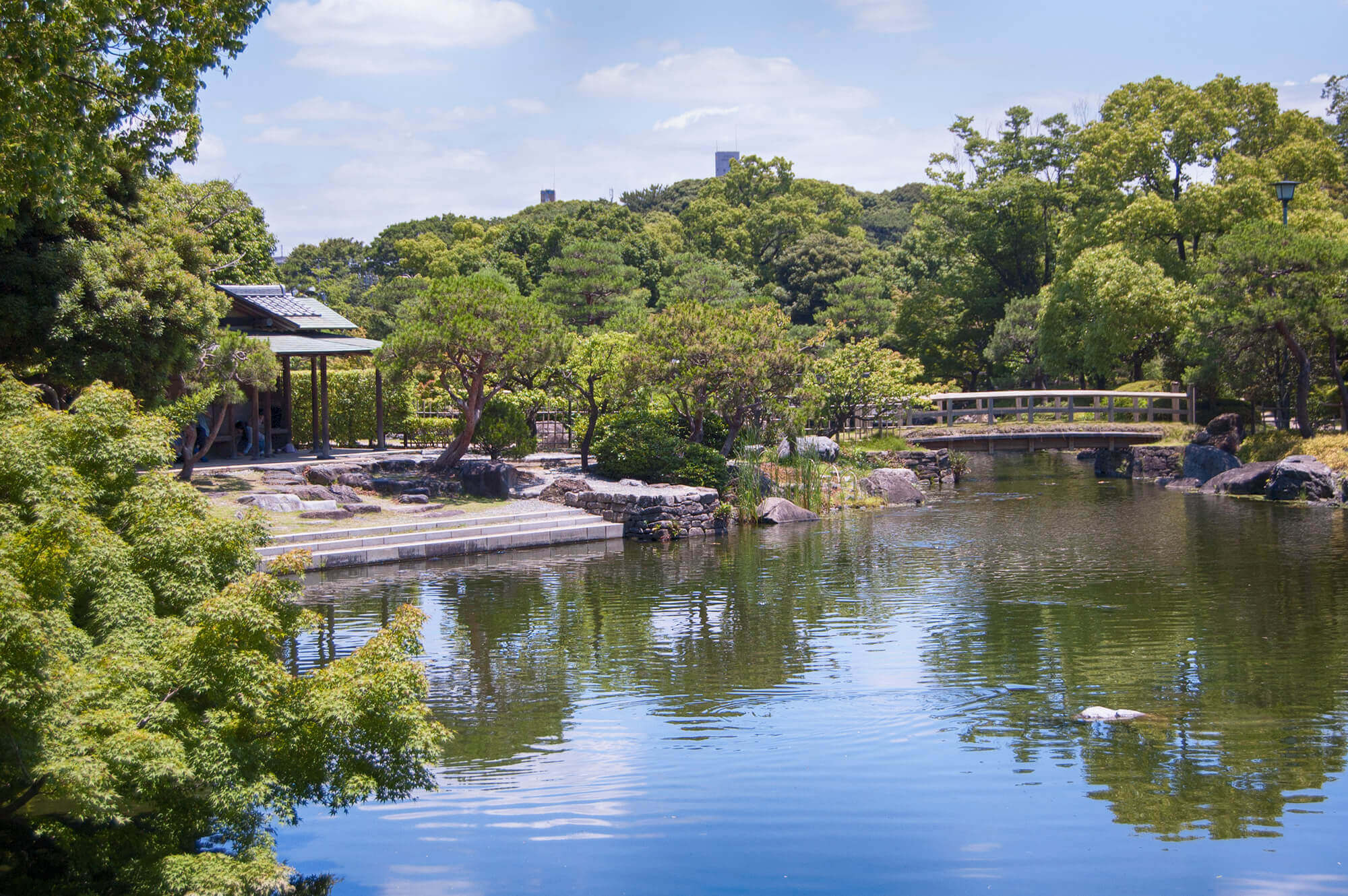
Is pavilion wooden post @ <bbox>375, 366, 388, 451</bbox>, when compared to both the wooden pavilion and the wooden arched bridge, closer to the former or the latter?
the wooden pavilion

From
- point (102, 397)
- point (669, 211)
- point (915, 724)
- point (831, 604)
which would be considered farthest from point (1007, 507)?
point (669, 211)

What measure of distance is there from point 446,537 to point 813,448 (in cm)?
958

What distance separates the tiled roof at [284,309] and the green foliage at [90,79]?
12.7m

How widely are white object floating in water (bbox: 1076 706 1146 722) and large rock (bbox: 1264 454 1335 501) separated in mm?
16904

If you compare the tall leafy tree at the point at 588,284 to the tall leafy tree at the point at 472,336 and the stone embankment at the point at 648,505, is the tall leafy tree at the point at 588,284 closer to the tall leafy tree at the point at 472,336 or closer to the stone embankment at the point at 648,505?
the tall leafy tree at the point at 472,336

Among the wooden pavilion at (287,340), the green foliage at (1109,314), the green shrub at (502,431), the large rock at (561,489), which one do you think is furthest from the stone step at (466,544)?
the green foliage at (1109,314)

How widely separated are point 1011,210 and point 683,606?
105ft

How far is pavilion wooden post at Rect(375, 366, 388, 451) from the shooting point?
2473 centimetres

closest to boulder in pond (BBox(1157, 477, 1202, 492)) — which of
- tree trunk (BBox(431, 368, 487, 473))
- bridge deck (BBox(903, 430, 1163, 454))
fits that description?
bridge deck (BBox(903, 430, 1163, 454))

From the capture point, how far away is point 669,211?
82688 millimetres

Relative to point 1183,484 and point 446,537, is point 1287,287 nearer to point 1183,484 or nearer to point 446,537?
point 1183,484

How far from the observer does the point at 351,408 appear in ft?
88.2

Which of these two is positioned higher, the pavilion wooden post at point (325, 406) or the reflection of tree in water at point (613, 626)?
the pavilion wooden post at point (325, 406)

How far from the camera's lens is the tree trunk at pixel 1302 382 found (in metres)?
24.9
